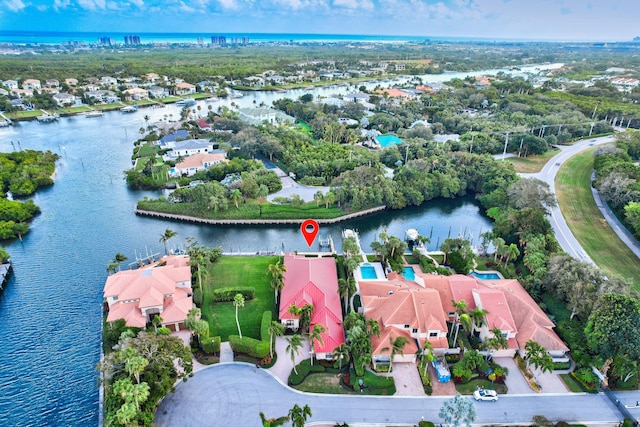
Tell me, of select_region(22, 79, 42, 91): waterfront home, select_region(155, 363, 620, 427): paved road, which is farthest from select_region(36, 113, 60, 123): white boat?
select_region(155, 363, 620, 427): paved road

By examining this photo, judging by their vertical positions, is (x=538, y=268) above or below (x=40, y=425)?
above

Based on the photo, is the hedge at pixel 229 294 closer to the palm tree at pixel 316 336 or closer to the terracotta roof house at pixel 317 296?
the terracotta roof house at pixel 317 296

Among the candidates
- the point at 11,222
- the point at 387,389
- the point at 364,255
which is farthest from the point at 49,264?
the point at 387,389

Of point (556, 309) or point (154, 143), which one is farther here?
point (154, 143)

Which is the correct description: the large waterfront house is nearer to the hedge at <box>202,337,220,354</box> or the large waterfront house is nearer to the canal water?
the hedge at <box>202,337,220,354</box>

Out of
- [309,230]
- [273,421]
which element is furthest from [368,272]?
[273,421]

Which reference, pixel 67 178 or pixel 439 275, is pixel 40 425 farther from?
pixel 67 178
